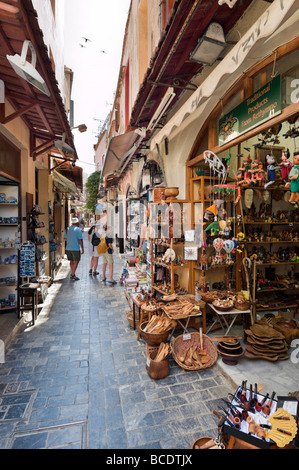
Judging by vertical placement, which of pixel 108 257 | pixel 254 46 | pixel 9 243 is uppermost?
pixel 254 46

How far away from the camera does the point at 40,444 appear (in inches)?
93.0

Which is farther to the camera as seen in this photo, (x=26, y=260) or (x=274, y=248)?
(x=274, y=248)

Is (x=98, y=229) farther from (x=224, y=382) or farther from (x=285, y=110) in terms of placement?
(x=285, y=110)

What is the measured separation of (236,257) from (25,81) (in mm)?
5065

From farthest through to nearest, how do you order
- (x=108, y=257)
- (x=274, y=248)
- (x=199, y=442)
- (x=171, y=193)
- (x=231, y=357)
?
(x=108, y=257)
(x=274, y=248)
(x=171, y=193)
(x=231, y=357)
(x=199, y=442)

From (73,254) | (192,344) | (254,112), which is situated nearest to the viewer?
(254,112)

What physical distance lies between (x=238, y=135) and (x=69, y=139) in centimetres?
461

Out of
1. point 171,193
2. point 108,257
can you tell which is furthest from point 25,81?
point 108,257

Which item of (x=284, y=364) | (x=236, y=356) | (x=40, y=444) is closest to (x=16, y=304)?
(x=40, y=444)

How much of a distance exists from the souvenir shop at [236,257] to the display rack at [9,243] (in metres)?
2.76

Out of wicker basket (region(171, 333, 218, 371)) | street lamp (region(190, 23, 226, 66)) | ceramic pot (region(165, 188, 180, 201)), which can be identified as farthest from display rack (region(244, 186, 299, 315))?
street lamp (region(190, 23, 226, 66))

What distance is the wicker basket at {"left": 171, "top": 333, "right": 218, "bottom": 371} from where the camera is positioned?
3610mm

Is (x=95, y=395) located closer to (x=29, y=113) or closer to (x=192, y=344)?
(x=192, y=344)

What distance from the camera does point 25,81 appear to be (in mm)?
3867
